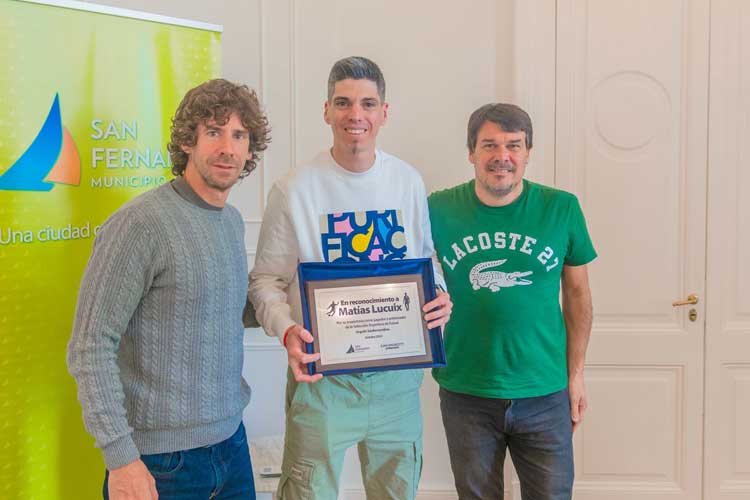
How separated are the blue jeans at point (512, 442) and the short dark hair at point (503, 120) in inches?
33.4

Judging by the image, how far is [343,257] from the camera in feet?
6.56

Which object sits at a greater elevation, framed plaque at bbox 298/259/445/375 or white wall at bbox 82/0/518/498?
white wall at bbox 82/0/518/498

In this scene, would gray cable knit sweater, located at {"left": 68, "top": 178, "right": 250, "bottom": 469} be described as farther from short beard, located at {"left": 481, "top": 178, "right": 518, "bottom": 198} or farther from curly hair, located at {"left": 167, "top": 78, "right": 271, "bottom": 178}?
short beard, located at {"left": 481, "top": 178, "right": 518, "bottom": 198}

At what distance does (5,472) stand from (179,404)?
0.90 m

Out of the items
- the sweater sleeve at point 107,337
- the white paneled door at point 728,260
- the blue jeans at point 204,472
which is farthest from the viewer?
the white paneled door at point 728,260

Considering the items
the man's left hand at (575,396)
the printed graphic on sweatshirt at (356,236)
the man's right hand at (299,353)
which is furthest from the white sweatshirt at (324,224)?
the man's left hand at (575,396)

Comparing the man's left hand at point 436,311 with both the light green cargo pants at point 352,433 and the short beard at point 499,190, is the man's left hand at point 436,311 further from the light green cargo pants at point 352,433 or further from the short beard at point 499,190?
the short beard at point 499,190

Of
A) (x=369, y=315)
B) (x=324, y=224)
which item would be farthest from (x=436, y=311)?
(x=324, y=224)

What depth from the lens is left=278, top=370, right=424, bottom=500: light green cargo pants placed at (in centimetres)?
197

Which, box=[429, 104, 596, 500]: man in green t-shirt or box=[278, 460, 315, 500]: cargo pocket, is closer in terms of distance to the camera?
box=[278, 460, 315, 500]: cargo pocket

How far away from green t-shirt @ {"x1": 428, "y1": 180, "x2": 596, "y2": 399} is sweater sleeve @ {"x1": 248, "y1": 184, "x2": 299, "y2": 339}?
51 centimetres

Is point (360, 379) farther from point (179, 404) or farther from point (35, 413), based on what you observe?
point (35, 413)

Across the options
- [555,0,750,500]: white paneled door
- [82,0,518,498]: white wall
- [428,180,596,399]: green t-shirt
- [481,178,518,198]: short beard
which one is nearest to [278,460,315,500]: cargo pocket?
[428,180,596,399]: green t-shirt

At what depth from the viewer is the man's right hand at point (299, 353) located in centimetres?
178
